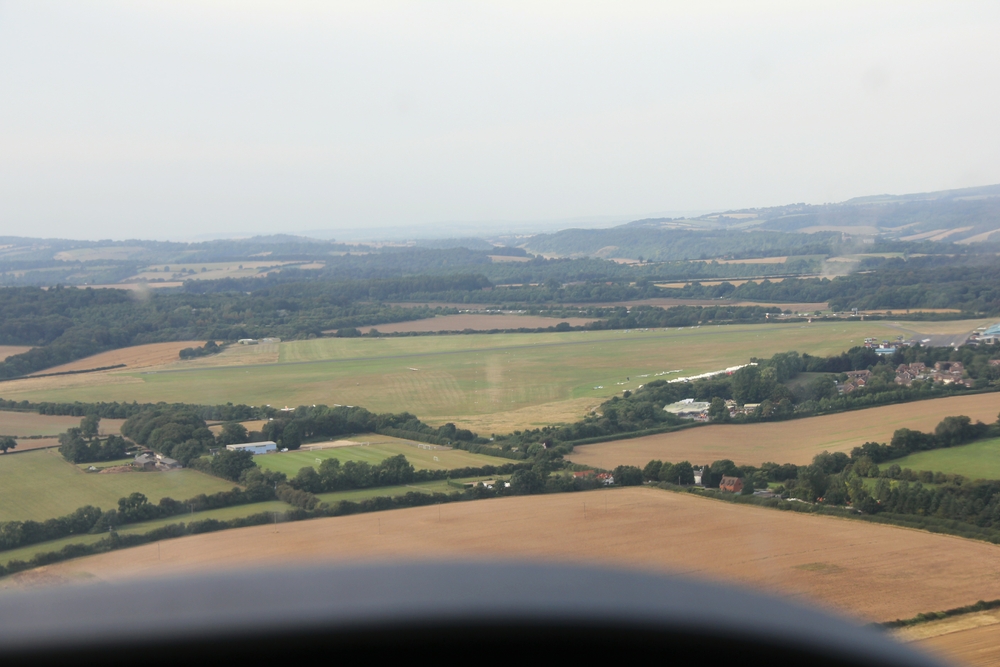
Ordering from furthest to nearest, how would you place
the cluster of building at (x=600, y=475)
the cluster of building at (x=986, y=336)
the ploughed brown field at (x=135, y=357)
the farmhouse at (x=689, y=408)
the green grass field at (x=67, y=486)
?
the ploughed brown field at (x=135, y=357) → the cluster of building at (x=986, y=336) → the farmhouse at (x=689, y=408) → the cluster of building at (x=600, y=475) → the green grass field at (x=67, y=486)

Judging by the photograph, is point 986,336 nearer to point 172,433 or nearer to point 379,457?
point 379,457

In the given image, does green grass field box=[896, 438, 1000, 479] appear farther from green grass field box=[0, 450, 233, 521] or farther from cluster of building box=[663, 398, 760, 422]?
green grass field box=[0, 450, 233, 521]

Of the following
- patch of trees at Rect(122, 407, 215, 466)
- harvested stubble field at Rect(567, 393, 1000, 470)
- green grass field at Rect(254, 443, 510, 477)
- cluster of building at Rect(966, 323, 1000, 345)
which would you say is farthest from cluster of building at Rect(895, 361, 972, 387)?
patch of trees at Rect(122, 407, 215, 466)

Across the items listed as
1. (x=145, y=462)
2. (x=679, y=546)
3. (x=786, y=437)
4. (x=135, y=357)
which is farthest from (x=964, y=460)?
(x=135, y=357)

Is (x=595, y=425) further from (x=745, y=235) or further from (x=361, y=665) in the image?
(x=745, y=235)

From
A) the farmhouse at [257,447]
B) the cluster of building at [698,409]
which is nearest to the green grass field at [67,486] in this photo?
the farmhouse at [257,447]

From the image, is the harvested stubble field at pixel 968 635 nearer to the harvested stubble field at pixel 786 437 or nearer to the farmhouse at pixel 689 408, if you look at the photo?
the harvested stubble field at pixel 786 437
